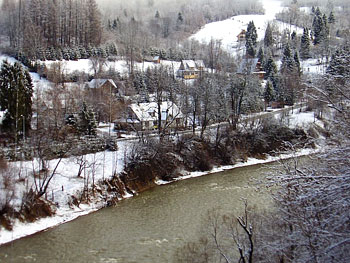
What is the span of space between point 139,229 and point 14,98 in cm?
1001

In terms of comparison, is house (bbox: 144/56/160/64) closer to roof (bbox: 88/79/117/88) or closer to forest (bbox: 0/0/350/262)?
forest (bbox: 0/0/350/262)

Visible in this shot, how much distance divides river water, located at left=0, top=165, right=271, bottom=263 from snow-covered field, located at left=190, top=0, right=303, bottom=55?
41.7 meters

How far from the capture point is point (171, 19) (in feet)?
235

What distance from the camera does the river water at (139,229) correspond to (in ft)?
Result: 35.2

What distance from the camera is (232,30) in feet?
227

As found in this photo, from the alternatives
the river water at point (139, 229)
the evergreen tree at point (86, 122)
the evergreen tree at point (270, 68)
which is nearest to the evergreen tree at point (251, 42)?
the evergreen tree at point (270, 68)

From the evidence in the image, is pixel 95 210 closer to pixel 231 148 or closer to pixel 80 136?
pixel 80 136

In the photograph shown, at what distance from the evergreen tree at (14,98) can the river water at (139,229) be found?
688 centimetres

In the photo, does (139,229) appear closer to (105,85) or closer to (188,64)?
(105,85)

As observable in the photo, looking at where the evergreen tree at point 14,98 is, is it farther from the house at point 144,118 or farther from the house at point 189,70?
the house at point 189,70

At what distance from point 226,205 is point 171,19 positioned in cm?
6227

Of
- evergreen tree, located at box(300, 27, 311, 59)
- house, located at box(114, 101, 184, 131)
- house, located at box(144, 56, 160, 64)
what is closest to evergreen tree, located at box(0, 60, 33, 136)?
house, located at box(114, 101, 184, 131)

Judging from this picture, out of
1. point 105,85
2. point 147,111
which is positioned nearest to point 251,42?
point 105,85

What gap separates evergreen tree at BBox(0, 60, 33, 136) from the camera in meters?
17.8
